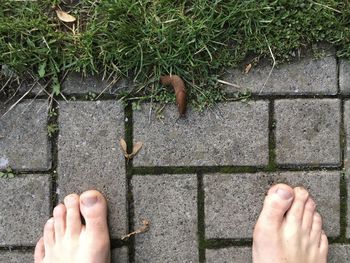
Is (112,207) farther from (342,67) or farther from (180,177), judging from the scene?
(342,67)

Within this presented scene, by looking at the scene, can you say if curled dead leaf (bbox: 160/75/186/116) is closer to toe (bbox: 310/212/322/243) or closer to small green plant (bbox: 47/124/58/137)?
small green plant (bbox: 47/124/58/137)

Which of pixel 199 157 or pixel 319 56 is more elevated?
pixel 319 56

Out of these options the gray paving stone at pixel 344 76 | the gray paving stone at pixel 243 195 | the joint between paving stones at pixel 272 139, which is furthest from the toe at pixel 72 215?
the gray paving stone at pixel 344 76

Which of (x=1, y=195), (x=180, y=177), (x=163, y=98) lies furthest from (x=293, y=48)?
(x=1, y=195)

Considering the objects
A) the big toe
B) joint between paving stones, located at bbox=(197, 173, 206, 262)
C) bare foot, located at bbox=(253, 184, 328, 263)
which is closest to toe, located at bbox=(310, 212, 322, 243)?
bare foot, located at bbox=(253, 184, 328, 263)

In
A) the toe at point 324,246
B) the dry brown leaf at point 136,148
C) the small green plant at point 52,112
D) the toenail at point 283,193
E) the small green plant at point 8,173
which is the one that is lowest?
the toe at point 324,246

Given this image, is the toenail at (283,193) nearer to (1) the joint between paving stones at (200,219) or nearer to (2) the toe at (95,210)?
(1) the joint between paving stones at (200,219)
